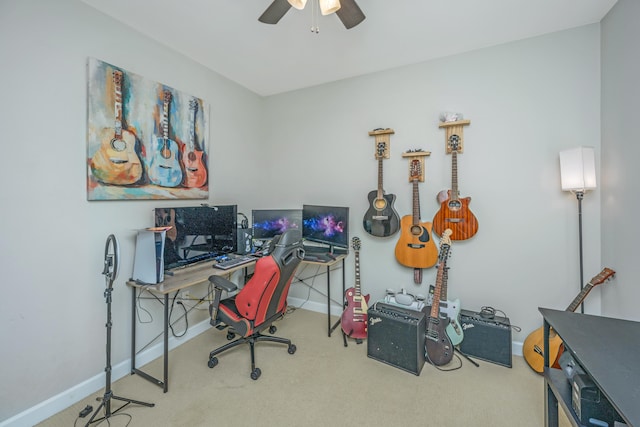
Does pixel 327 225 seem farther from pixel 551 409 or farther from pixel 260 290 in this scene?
pixel 551 409

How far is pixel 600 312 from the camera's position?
204 cm

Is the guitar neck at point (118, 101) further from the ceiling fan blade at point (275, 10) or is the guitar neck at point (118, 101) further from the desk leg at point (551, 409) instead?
the desk leg at point (551, 409)

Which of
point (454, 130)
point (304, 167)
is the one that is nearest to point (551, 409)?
point (454, 130)

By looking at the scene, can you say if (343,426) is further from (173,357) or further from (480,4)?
(480,4)

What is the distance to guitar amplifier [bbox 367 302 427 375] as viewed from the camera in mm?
2031

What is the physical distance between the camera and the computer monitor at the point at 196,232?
2121 millimetres

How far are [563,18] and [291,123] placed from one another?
257 centimetres

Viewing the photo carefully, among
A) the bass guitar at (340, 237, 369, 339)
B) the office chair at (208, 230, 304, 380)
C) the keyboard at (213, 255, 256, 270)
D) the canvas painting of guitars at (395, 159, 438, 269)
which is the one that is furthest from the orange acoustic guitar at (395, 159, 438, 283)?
the keyboard at (213, 255, 256, 270)

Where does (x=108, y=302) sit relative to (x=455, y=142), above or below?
below

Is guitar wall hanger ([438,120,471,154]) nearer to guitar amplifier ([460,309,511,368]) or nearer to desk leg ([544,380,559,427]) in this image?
guitar amplifier ([460,309,511,368])

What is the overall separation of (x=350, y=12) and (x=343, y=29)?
58cm

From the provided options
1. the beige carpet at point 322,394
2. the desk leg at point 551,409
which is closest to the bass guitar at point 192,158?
the beige carpet at point 322,394

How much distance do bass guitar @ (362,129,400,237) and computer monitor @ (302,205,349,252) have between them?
25 cm

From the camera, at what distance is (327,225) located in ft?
9.11
